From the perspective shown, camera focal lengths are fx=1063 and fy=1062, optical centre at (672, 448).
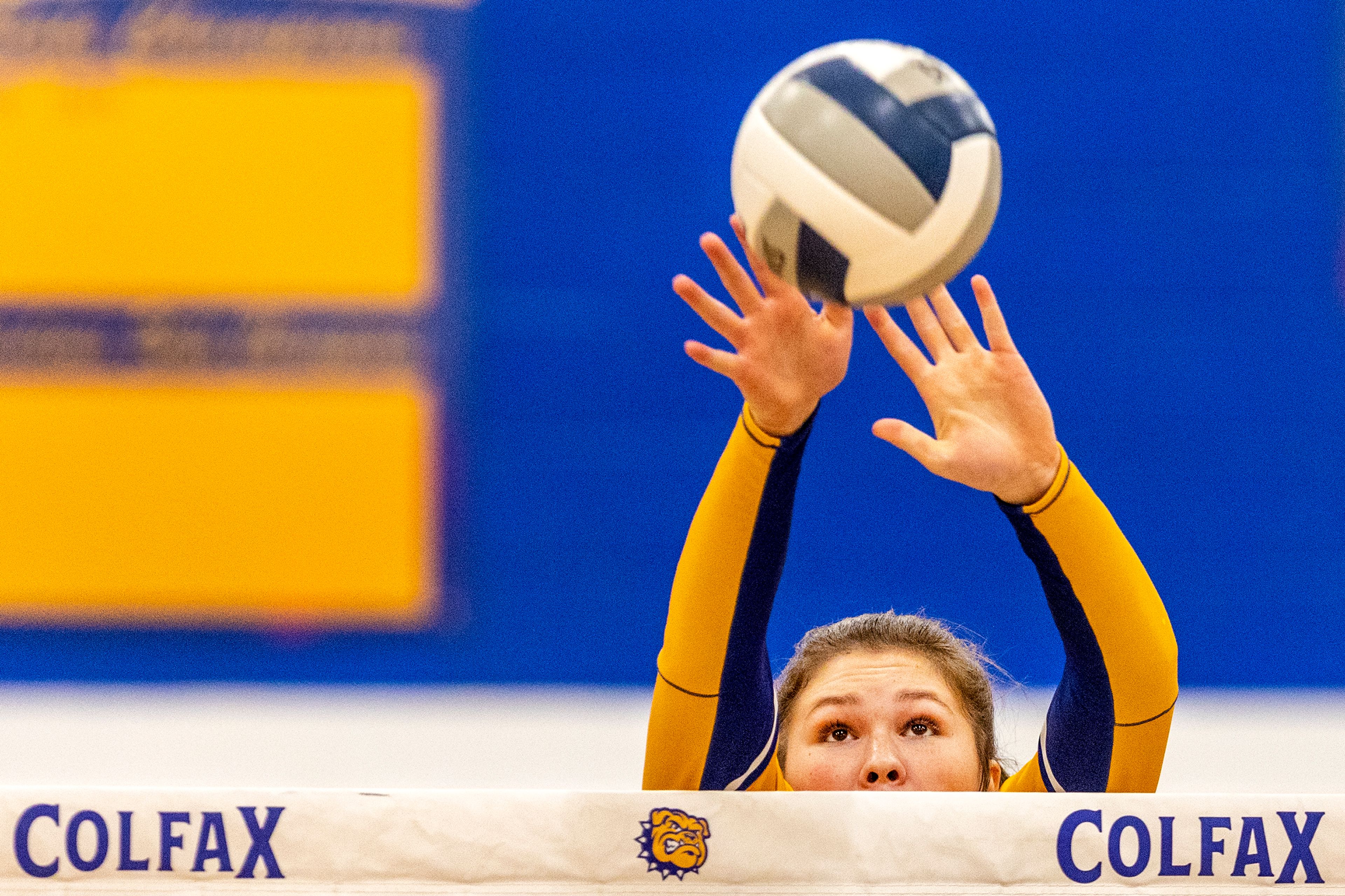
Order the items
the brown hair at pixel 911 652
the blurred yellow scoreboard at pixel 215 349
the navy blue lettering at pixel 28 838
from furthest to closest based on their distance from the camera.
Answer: the blurred yellow scoreboard at pixel 215 349
the brown hair at pixel 911 652
the navy blue lettering at pixel 28 838

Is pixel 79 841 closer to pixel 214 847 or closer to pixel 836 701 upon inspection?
pixel 214 847

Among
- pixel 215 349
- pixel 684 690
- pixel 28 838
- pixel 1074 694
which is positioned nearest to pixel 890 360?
pixel 1074 694

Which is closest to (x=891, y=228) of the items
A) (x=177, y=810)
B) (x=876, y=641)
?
(x=876, y=641)

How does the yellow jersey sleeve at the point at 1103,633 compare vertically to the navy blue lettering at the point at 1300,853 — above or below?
above

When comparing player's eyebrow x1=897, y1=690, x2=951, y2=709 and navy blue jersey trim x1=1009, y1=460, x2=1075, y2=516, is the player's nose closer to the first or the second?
player's eyebrow x1=897, y1=690, x2=951, y2=709

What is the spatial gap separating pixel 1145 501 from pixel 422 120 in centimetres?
189

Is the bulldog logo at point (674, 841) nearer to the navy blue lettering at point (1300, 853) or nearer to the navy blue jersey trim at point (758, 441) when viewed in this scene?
the navy blue jersey trim at point (758, 441)

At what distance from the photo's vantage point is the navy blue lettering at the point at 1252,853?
1080 mm

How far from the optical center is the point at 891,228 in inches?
45.9

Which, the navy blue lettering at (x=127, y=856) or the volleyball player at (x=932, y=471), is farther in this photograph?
the volleyball player at (x=932, y=471)

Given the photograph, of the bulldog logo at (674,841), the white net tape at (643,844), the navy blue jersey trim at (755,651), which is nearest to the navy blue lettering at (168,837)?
the white net tape at (643,844)

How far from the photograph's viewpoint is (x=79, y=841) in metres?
1.06

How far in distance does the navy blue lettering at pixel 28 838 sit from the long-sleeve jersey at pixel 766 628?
648 mm

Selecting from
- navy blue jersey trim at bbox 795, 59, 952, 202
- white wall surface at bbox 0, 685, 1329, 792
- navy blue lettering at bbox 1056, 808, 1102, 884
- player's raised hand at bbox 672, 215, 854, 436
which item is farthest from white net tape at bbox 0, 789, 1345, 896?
white wall surface at bbox 0, 685, 1329, 792
